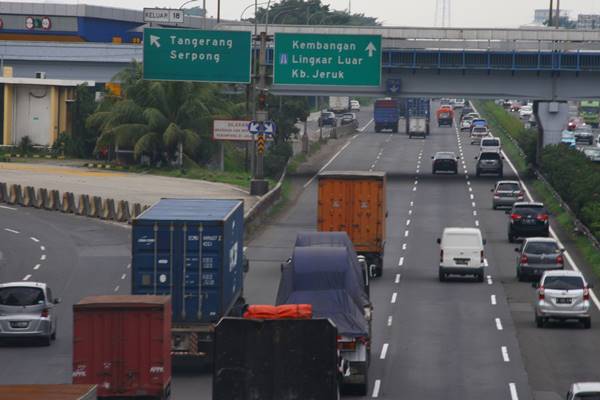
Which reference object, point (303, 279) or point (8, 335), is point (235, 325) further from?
point (8, 335)

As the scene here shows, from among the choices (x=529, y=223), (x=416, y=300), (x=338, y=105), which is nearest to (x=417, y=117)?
(x=338, y=105)

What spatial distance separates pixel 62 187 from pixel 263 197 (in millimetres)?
12795

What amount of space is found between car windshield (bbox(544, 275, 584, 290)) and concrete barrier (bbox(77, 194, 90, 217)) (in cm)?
3054

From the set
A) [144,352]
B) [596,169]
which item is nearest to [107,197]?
[596,169]

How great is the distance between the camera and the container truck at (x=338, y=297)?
1080 inches

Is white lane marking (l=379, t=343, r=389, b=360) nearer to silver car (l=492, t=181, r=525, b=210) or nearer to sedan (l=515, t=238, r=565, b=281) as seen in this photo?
sedan (l=515, t=238, r=565, b=281)

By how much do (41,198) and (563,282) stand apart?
114 ft

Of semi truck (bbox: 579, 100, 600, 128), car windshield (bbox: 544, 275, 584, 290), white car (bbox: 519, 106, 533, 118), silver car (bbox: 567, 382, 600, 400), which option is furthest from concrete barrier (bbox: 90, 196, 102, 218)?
white car (bbox: 519, 106, 533, 118)

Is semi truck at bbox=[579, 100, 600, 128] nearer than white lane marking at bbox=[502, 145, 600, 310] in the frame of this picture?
No

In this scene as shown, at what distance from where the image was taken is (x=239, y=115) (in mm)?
86375

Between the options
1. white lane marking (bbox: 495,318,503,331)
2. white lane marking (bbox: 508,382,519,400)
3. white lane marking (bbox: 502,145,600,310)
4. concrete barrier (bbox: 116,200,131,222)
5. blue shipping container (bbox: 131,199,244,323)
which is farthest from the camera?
concrete barrier (bbox: 116,200,131,222)

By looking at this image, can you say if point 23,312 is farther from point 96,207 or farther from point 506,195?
point 506,195

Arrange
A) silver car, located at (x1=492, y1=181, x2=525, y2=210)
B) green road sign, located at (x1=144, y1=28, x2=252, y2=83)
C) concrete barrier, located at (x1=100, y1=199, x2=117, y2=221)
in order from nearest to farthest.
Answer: concrete barrier, located at (x1=100, y1=199, x2=117, y2=221)
green road sign, located at (x1=144, y1=28, x2=252, y2=83)
silver car, located at (x1=492, y1=181, x2=525, y2=210)

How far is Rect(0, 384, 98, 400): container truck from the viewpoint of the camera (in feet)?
58.4
